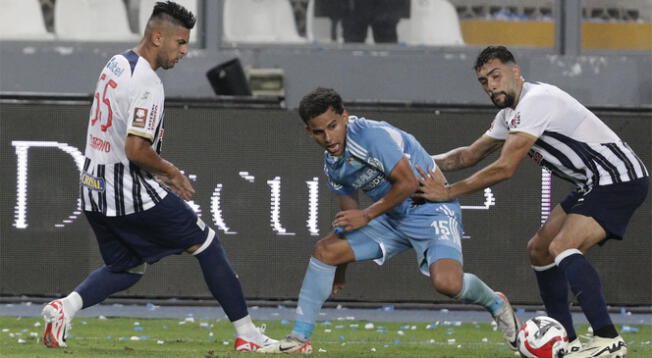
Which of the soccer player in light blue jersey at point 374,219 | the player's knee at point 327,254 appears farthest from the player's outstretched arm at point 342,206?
the player's knee at point 327,254

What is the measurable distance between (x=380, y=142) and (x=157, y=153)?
1.28 meters

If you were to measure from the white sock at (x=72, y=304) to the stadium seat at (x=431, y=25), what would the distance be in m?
7.24

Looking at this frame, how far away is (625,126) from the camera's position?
10.9 meters

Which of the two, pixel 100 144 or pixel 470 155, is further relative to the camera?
pixel 470 155

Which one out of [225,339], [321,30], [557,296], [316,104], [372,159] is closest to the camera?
[316,104]

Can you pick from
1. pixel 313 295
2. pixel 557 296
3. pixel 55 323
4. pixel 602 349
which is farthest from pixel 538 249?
pixel 55 323

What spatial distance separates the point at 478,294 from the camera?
799 centimetres

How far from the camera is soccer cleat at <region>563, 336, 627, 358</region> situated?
300 inches

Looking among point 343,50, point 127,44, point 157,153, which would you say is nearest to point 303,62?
point 343,50

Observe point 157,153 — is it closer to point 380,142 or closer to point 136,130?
point 136,130

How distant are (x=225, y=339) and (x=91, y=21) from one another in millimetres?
6562

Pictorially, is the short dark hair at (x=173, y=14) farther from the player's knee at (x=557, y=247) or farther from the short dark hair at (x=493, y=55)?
the player's knee at (x=557, y=247)

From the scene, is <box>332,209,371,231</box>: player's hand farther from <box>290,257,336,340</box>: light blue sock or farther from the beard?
the beard

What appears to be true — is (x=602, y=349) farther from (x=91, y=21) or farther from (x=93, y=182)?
(x=91, y=21)
